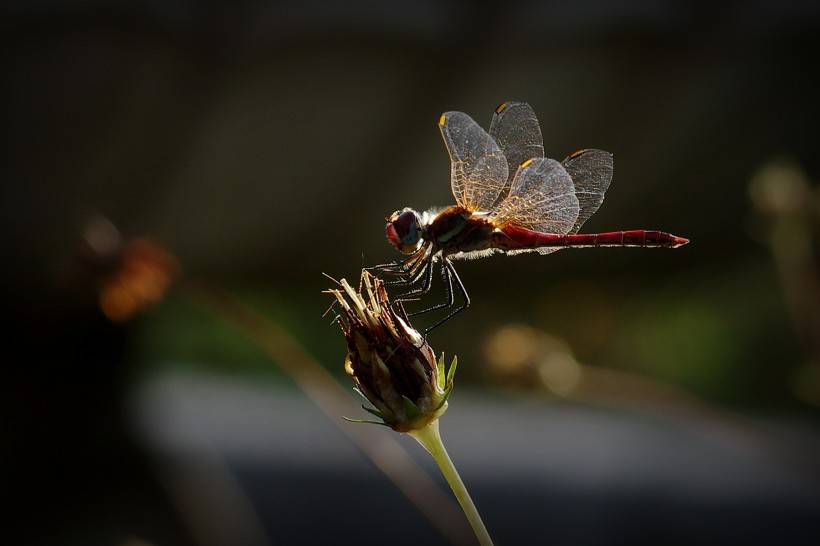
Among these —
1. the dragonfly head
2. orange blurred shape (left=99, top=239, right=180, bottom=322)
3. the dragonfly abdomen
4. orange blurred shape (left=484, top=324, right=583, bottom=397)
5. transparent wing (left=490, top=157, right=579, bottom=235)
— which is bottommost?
orange blurred shape (left=484, top=324, right=583, bottom=397)

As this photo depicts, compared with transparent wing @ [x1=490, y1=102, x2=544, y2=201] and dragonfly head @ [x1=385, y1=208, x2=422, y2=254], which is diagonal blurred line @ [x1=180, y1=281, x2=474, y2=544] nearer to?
dragonfly head @ [x1=385, y1=208, x2=422, y2=254]

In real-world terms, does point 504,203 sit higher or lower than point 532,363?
higher

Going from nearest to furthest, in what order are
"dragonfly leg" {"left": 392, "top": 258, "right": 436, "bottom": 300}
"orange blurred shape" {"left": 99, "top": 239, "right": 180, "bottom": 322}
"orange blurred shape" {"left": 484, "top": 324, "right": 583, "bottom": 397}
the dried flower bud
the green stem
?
the green stem
the dried flower bud
"dragonfly leg" {"left": 392, "top": 258, "right": 436, "bottom": 300}
"orange blurred shape" {"left": 99, "top": 239, "right": 180, "bottom": 322}
"orange blurred shape" {"left": 484, "top": 324, "right": 583, "bottom": 397}

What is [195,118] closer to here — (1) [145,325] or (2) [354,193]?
(2) [354,193]

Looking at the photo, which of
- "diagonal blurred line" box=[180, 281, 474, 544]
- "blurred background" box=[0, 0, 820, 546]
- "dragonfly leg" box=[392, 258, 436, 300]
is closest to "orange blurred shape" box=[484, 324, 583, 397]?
"blurred background" box=[0, 0, 820, 546]

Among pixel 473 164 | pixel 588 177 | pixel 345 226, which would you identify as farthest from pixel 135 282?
pixel 345 226

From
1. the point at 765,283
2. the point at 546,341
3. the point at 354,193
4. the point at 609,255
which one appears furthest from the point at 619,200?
the point at 546,341

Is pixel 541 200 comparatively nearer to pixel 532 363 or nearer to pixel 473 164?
pixel 473 164

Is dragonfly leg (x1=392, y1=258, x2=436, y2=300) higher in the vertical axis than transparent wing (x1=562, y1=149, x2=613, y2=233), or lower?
higher
